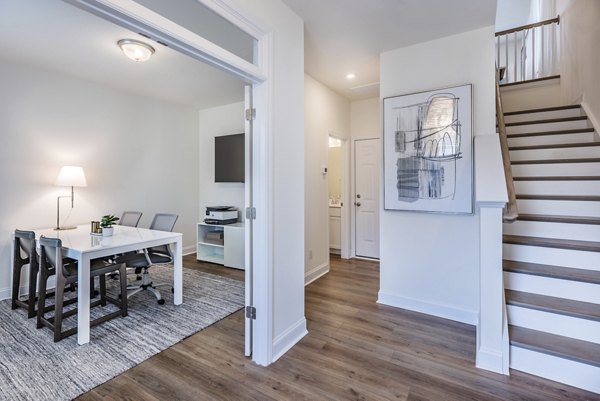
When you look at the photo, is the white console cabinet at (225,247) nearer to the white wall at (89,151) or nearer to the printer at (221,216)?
the printer at (221,216)

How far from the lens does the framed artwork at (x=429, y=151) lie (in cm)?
261

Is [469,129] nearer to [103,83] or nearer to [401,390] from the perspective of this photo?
[401,390]

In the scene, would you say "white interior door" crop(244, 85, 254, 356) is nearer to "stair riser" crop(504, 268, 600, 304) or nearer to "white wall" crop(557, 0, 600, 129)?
"stair riser" crop(504, 268, 600, 304)

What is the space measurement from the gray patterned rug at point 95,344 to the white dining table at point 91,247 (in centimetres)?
17

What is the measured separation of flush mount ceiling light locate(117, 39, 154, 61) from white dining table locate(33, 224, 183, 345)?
5.91 feet

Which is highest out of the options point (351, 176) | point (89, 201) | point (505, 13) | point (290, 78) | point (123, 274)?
point (505, 13)

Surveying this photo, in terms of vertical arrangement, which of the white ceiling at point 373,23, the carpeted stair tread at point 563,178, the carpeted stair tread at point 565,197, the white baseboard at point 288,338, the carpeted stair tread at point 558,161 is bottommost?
the white baseboard at point 288,338

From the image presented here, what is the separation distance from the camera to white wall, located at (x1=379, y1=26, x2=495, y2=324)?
101 inches

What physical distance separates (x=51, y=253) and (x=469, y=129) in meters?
3.73

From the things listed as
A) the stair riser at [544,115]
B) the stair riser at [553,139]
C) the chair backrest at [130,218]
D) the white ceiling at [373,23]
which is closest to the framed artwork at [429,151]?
the white ceiling at [373,23]

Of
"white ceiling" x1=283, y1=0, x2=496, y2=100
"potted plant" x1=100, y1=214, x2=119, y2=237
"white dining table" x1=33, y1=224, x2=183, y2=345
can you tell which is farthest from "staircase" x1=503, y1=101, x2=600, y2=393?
"potted plant" x1=100, y1=214, x2=119, y2=237

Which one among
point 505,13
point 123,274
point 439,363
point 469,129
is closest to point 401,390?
point 439,363

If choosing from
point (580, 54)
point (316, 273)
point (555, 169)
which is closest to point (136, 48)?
point (316, 273)

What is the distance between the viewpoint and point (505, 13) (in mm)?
5848
